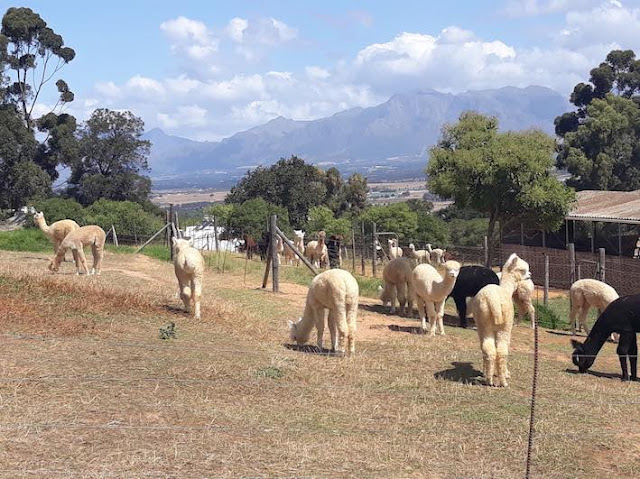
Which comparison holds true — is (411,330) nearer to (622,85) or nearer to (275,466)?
(275,466)

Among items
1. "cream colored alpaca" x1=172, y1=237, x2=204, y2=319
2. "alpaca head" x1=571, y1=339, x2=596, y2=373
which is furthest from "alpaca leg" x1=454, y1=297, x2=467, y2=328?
"cream colored alpaca" x1=172, y1=237, x2=204, y2=319

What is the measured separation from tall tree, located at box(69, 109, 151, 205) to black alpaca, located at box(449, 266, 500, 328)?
36.8 meters

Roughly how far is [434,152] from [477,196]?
241cm

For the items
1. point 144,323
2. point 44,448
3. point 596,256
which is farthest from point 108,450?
point 596,256

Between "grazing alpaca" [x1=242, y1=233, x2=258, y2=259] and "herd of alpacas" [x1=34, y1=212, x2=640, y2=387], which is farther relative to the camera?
"grazing alpaca" [x1=242, y1=233, x2=258, y2=259]

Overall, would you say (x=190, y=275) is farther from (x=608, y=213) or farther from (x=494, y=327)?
(x=608, y=213)

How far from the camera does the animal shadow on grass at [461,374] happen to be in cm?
988

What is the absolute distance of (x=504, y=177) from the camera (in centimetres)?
2572

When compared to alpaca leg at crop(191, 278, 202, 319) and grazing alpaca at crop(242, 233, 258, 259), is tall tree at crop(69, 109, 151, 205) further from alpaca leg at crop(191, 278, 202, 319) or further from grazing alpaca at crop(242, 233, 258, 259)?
alpaca leg at crop(191, 278, 202, 319)

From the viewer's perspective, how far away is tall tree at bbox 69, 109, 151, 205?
48938 millimetres

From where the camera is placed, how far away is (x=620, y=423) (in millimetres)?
8102

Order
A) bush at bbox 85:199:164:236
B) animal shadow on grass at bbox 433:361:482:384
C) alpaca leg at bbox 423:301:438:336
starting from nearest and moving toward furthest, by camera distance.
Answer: animal shadow on grass at bbox 433:361:482:384
alpaca leg at bbox 423:301:438:336
bush at bbox 85:199:164:236

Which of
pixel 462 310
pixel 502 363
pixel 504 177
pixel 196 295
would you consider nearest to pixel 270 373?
pixel 502 363

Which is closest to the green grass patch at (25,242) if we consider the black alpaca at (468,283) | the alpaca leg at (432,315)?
the black alpaca at (468,283)
